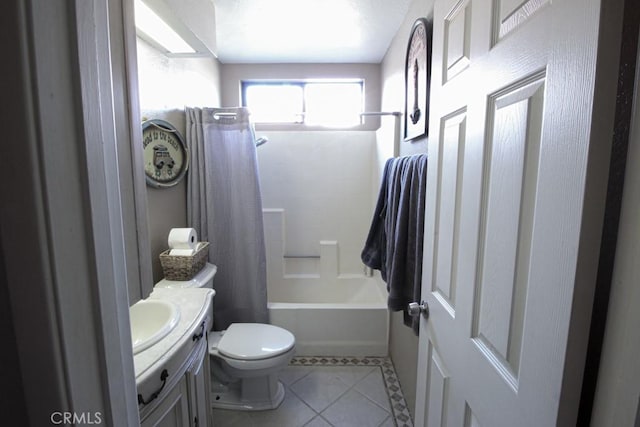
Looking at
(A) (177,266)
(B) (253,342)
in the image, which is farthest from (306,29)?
(B) (253,342)

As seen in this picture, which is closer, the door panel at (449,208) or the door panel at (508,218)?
the door panel at (508,218)

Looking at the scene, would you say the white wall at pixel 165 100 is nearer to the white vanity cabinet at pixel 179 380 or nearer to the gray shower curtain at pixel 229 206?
the gray shower curtain at pixel 229 206

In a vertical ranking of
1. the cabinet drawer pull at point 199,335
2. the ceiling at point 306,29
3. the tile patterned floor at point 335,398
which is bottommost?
the tile patterned floor at point 335,398

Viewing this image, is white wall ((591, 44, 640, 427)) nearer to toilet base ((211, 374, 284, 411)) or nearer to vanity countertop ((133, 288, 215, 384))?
vanity countertop ((133, 288, 215, 384))

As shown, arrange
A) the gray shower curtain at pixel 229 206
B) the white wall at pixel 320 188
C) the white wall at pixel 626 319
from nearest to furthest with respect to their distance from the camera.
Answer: the white wall at pixel 626 319, the gray shower curtain at pixel 229 206, the white wall at pixel 320 188

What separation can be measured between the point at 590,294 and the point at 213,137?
7.25ft

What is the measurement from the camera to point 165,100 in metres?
1.88

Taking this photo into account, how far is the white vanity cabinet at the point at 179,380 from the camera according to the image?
862 mm

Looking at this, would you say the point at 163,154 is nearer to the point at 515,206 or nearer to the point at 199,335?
the point at 199,335

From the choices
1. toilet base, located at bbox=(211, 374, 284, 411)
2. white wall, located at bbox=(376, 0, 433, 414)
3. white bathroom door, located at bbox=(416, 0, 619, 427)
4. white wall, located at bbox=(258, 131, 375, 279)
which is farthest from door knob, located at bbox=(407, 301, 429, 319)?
white wall, located at bbox=(258, 131, 375, 279)

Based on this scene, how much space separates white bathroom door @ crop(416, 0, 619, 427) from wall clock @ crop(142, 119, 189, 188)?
1.57m

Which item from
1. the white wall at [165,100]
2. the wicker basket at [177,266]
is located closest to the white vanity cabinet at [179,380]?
the wicker basket at [177,266]

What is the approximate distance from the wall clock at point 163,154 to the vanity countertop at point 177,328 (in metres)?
0.74

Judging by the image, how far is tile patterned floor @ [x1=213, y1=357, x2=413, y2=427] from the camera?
5.68 feet
